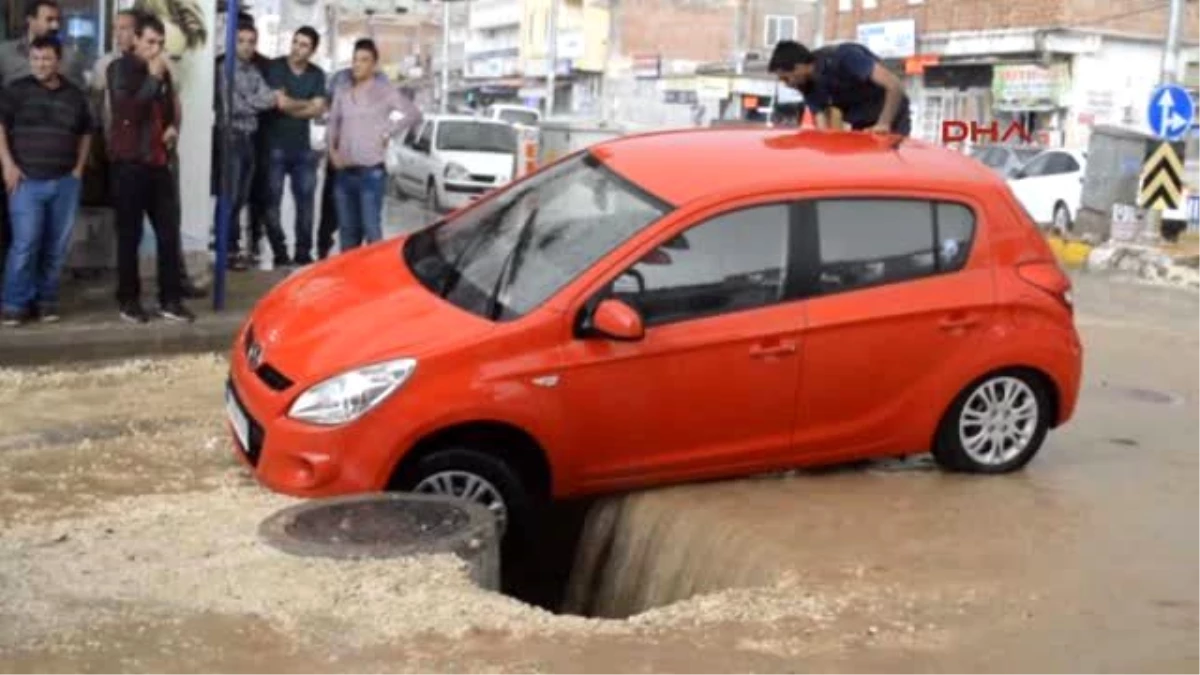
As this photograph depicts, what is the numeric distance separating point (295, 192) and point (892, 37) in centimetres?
3498

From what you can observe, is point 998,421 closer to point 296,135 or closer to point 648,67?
point 296,135

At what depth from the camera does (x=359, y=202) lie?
11414 millimetres

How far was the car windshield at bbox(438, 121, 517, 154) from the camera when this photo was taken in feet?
81.9

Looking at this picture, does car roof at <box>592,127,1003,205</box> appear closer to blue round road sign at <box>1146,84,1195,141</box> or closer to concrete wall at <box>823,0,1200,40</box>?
blue round road sign at <box>1146,84,1195,141</box>

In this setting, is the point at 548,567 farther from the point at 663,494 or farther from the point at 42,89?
the point at 42,89

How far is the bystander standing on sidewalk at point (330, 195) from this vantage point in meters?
11.4

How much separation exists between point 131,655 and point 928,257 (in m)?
3.91

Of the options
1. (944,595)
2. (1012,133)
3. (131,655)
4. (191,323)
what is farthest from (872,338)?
(1012,133)

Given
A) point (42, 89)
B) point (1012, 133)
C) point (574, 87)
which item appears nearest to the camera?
point (42, 89)

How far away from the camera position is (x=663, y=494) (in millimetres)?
6535

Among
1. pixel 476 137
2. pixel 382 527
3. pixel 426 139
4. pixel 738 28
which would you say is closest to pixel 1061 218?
pixel 476 137

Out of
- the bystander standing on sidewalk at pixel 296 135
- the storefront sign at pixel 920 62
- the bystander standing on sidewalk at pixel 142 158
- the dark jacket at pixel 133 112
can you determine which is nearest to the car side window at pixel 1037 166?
the bystander standing on sidewalk at pixel 296 135

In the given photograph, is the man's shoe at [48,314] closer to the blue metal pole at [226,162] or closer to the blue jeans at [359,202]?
the blue metal pole at [226,162]

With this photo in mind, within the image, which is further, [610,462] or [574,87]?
[574,87]
